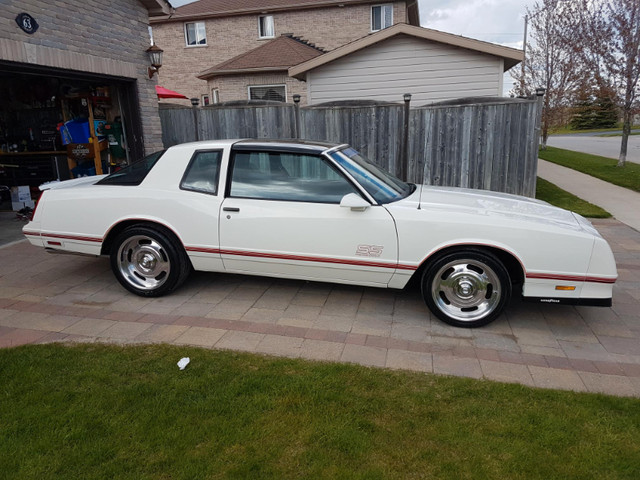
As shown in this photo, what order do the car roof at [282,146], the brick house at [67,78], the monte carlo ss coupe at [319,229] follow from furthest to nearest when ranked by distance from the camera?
the brick house at [67,78]
the car roof at [282,146]
the monte carlo ss coupe at [319,229]

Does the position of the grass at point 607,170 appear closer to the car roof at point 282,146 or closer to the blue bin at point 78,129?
the car roof at point 282,146

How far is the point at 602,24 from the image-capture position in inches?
630

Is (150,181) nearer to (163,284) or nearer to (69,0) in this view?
(163,284)

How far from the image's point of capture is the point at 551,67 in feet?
80.7

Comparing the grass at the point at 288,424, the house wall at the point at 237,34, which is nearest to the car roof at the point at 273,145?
the grass at the point at 288,424

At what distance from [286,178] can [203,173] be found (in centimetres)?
85

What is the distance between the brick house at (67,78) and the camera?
22.5 ft

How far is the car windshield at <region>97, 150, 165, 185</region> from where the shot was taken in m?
4.86

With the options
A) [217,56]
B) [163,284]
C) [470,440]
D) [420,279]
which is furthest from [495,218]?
[217,56]

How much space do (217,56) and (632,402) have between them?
21.9 m

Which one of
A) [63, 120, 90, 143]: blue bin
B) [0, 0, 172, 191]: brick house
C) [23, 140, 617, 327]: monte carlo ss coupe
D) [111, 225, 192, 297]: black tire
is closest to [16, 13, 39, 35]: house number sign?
[0, 0, 172, 191]: brick house

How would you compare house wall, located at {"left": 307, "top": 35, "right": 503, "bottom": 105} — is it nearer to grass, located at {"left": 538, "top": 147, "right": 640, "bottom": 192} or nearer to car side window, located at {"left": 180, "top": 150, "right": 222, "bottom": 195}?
grass, located at {"left": 538, "top": 147, "right": 640, "bottom": 192}

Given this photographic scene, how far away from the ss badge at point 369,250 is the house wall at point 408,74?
28.1ft

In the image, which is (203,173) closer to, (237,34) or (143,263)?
(143,263)
